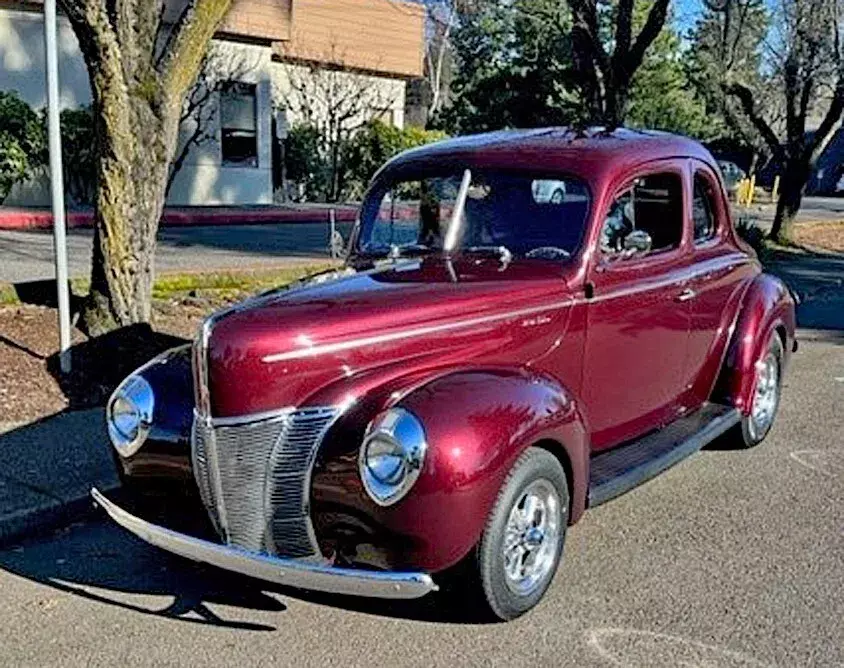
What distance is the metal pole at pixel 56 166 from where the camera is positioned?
20.8ft

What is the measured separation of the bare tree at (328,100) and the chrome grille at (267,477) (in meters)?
23.4

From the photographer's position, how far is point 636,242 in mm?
4902

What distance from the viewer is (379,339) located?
158 inches

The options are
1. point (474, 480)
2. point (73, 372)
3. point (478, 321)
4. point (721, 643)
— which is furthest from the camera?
point (73, 372)

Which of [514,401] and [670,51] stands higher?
[670,51]

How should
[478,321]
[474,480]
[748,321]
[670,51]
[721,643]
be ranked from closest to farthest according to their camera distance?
Answer: [474,480]
[721,643]
[478,321]
[748,321]
[670,51]

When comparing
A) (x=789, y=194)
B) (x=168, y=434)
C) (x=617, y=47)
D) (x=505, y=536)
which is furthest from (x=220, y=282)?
(x=789, y=194)

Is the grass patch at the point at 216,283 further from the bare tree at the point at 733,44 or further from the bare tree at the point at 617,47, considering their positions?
the bare tree at the point at 733,44

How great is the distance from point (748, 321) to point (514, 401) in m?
2.77

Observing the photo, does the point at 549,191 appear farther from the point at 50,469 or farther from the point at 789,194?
the point at 789,194

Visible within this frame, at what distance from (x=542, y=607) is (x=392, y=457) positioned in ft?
3.51

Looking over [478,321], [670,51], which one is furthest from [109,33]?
[670,51]

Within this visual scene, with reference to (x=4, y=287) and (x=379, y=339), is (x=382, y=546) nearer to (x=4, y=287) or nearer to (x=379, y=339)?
(x=379, y=339)

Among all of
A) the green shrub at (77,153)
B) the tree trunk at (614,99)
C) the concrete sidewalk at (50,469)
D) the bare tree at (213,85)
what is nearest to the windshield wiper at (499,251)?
the concrete sidewalk at (50,469)
